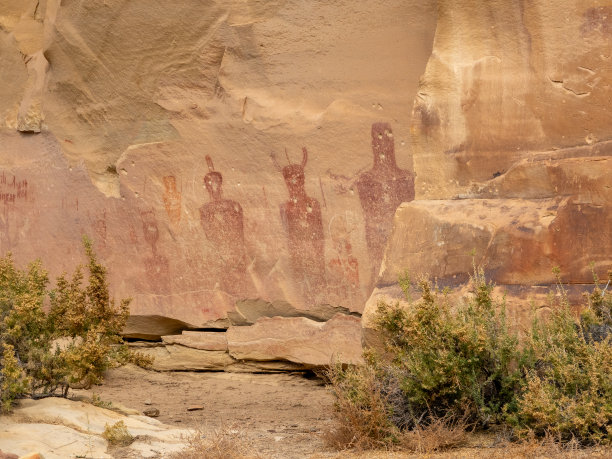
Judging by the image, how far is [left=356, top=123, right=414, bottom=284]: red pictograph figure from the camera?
614 cm

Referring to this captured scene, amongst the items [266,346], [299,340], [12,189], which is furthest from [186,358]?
[12,189]

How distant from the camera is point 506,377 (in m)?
Answer: 4.02

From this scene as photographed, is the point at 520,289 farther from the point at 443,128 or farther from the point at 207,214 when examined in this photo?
the point at 207,214

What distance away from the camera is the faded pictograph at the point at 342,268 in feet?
20.7

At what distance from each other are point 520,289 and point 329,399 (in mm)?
2081

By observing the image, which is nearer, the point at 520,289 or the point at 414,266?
the point at 520,289

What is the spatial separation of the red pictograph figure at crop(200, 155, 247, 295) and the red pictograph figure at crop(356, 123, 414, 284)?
1.03 m

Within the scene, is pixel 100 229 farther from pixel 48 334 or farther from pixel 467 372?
pixel 467 372

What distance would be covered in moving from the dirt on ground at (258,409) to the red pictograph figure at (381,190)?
3.80ft

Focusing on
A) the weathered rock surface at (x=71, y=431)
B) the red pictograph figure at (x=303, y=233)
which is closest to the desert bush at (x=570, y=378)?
the weathered rock surface at (x=71, y=431)

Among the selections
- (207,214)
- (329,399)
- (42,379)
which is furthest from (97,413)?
(207,214)

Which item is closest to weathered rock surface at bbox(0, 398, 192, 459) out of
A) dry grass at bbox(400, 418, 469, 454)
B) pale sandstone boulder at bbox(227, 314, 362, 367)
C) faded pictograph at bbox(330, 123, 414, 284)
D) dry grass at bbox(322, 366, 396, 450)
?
dry grass at bbox(322, 366, 396, 450)

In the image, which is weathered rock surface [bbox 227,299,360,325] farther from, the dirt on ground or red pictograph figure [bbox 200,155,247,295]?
the dirt on ground

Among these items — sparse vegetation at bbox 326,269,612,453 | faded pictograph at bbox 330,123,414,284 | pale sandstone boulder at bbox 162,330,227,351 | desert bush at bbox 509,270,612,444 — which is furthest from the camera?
pale sandstone boulder at bbox 162,330,227,351
